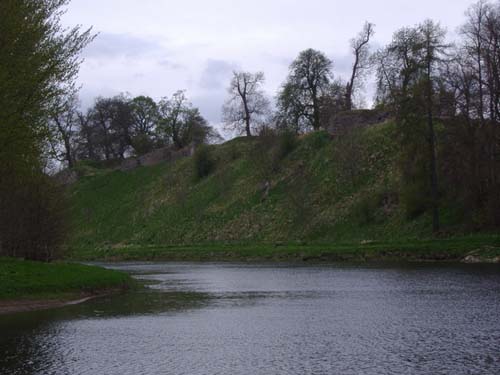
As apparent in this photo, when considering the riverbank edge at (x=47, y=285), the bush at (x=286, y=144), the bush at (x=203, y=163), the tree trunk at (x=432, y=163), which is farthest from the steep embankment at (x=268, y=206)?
the riverbank edge at (x=47, y=285)

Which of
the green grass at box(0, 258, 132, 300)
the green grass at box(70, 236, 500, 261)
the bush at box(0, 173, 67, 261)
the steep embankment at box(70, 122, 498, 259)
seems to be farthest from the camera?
the steep embankment at box(70, 122, 498, 259)

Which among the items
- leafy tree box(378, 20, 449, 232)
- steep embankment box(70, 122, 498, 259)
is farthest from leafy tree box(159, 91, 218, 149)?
leafy tree box(378, 20, 449, 232)

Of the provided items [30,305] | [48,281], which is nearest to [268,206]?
[48,281]

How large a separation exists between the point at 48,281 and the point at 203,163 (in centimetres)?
7878

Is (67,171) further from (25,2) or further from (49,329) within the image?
(49,329)

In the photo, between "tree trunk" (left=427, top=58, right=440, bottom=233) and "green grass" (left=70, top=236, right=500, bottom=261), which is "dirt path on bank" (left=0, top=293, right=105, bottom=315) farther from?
"tree trunk" (left=427, top=58, right=440, bottom=233)

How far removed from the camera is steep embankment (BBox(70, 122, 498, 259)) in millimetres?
69625

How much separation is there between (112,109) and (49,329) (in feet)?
418

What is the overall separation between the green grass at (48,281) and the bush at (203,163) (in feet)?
239

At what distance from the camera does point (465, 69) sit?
2211 inches

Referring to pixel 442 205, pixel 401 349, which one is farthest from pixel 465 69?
pixel 401 349

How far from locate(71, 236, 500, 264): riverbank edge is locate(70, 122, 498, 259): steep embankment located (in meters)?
0.27

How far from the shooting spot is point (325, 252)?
60.3 metres

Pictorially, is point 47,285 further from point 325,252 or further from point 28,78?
point 325,252
